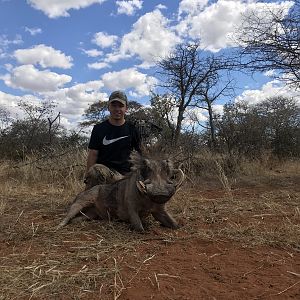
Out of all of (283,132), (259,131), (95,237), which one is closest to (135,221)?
(95,237)

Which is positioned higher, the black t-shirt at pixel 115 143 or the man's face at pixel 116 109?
the man's face at pixel 116 109

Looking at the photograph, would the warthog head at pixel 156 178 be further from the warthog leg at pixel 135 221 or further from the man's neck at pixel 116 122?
the man's neck at pixel 116 122

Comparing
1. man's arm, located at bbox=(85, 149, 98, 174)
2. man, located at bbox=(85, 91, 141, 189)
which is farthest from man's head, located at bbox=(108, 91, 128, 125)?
man's arm, located at bbox=(85, 149, 98, 174)

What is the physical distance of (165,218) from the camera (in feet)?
15.9

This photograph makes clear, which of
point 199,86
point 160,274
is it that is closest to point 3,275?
point 160,274

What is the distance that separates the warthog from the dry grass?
6.7 inches

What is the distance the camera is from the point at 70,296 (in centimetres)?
289

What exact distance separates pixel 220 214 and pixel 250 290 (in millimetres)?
2590

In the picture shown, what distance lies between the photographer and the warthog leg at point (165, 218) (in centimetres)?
479

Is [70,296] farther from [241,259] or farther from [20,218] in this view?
[20,218]

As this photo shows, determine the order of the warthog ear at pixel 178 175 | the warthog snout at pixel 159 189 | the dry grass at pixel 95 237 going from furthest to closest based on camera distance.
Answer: the warthog ear at pixel 178 175 → the warthog snout at pixel 159 189 → the dry grass at pixel 95 237

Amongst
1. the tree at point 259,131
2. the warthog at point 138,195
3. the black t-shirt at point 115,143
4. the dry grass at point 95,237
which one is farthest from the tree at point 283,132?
the warthog at point 138,195

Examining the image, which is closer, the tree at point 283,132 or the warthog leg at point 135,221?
the warthog leg at point 135,221

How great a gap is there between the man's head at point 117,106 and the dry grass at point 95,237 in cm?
141
